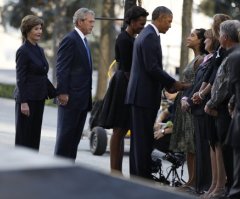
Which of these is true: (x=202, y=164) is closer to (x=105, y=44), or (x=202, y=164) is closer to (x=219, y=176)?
(x=219, y=176)

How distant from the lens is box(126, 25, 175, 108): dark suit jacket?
30.9 feet

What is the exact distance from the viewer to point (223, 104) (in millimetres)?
8703

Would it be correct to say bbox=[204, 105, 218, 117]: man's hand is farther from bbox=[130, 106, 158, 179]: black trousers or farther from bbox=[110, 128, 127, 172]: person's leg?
Result: bbox=[110, 128, 127, 172]: person's leg

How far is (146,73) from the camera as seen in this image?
374 inches

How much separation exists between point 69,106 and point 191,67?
1.31 m

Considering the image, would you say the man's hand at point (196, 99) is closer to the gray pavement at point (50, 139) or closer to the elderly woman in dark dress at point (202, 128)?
the elderly woman in dark dress at point (202, 128)

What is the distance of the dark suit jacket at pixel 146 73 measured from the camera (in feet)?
30.9

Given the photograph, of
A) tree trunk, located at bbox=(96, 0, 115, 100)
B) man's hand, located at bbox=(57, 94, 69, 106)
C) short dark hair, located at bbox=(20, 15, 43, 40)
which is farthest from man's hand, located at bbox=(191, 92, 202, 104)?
tree trunk, located at bbox=(96, 0, 115, 100)

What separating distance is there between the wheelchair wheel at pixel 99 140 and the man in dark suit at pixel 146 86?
4.73 metres

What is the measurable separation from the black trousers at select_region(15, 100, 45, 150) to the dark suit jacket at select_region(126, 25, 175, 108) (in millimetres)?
1075

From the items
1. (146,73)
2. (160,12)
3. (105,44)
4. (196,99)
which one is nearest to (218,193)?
(196,99)

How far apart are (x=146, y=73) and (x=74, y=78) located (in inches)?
31.3

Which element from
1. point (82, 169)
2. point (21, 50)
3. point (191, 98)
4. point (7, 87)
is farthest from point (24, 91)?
point (7, 87)

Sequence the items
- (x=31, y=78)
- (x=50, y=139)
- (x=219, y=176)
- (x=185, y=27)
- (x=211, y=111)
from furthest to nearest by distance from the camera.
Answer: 1. (x=185, y=27)
2. (x=50, y=139)
3. (x=31, y=78)
4. (x=219, y=176)
5. (x=211, y=111)
